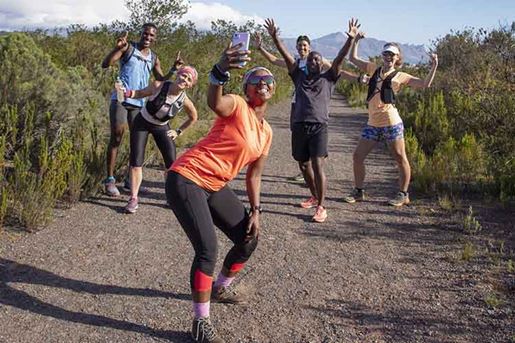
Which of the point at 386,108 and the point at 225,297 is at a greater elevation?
the point at 386,108

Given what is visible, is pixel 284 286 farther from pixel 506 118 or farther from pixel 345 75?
pixel 506 118

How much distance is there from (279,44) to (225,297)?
126 inches

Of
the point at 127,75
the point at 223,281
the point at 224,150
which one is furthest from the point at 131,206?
the point at 224,150

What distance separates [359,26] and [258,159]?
2745 mm

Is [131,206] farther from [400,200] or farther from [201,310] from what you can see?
[400,200]

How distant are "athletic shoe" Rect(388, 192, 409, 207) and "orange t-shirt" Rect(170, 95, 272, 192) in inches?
147

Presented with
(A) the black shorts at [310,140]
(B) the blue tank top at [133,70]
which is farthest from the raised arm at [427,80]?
(B) the blue tank top at [133,70]

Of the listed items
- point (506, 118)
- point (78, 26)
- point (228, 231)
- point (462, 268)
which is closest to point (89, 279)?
point (228, 231)

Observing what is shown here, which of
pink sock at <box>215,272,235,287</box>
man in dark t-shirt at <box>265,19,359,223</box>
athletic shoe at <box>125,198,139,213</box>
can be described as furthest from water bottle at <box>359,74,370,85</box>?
pink sock at <box>215,272,235,287</box>

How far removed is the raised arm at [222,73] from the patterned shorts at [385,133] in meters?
3.74

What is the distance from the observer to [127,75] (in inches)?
258

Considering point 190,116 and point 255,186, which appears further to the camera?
point 190,116

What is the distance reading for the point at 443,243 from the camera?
565 centimetres

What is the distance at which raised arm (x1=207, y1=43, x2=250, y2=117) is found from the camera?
3145 mm
